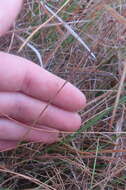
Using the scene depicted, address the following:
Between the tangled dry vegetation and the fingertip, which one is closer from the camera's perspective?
the fingertip

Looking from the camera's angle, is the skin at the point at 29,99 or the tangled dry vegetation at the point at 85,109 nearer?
the skin at the point at 29,99

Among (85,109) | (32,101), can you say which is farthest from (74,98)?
(85,109)

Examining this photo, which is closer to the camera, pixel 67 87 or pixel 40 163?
pixel 67 87

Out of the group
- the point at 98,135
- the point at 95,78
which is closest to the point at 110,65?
the point at 95,78

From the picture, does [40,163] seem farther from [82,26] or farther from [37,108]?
[82,26]

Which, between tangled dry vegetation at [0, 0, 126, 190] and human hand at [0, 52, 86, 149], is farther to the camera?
tangled dry vegetation at [0, 0, 126, 190]

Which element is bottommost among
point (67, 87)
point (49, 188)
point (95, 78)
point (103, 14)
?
point (49, 188)
